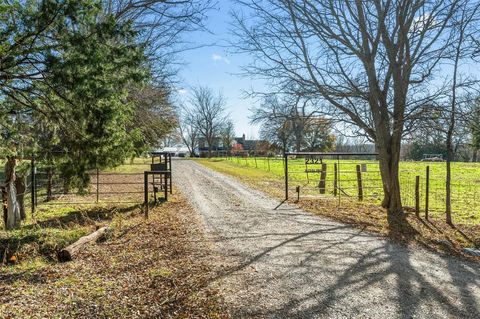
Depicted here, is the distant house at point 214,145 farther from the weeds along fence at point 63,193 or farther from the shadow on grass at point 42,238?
the shadow on grass at point 42,238

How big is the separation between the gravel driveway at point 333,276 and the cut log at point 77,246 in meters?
2.17

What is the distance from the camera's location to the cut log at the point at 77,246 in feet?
19.5

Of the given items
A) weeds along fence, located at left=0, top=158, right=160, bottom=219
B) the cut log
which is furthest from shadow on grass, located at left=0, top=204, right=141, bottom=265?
weeds along fence, located at left=0, top=158, right=160, bottom=219

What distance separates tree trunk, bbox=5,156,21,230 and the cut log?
236 centimetres

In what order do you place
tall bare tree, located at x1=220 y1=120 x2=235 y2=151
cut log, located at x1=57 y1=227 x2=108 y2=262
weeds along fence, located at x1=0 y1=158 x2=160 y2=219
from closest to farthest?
cut log, located at x1=57 y1=227 x2=108 y2=262
weeds along fence, located at x1=0 y1=158 x2=160 y2=219
tall bare tree, located at x1=220 y1=120 x2=235 y2=151

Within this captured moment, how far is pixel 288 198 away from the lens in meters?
12.5

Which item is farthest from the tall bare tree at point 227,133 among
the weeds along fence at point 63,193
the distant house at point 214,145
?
the weeds along fence at point 63,193

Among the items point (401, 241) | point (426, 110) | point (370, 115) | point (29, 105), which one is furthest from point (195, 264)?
point (370, 115)

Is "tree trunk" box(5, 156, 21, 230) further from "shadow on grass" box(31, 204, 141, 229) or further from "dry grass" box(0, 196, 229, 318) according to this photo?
"dry grass" box(0, 196, 229, 318)

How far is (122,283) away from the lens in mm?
4832

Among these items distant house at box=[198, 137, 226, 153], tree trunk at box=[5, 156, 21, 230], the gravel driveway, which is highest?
distant house at box=[198, 137, 226, 153]

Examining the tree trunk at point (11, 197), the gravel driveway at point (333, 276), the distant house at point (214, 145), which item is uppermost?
the distant house at point (214, 145)

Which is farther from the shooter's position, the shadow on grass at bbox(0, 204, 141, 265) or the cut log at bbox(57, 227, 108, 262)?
the shadow on grass at bbox(0, 204, 141, 265)

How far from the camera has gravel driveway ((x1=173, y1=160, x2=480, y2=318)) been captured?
3930 mm
